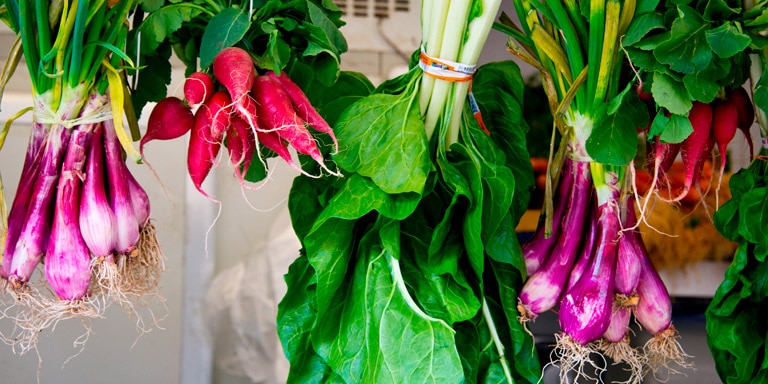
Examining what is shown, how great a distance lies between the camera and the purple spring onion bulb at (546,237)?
1.45 m

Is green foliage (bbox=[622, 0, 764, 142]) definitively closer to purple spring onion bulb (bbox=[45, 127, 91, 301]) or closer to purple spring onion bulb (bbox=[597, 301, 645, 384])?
purple spring onion bulb (bbox=[597, 301, 645, 384])

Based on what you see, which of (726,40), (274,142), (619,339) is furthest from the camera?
(619,339)

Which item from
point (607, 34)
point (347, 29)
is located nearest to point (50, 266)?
point (607, 34)

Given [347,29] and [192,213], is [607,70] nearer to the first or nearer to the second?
[347,29]

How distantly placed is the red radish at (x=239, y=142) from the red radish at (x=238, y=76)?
0.7 inches

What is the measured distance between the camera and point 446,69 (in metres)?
1.35

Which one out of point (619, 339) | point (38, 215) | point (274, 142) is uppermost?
point (274, 142)

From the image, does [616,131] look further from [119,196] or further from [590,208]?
[119,196]

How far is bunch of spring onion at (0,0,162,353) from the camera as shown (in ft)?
4.10

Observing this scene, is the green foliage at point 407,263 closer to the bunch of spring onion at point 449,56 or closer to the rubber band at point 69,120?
the bunch of spring onion at point 449,56

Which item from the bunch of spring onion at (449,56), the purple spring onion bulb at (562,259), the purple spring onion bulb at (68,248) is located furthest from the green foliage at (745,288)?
the purple spring onion bulb at (68,248)

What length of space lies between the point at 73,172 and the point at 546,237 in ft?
2.70

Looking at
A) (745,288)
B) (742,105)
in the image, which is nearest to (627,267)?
(745,288)

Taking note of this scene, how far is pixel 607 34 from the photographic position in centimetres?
134
